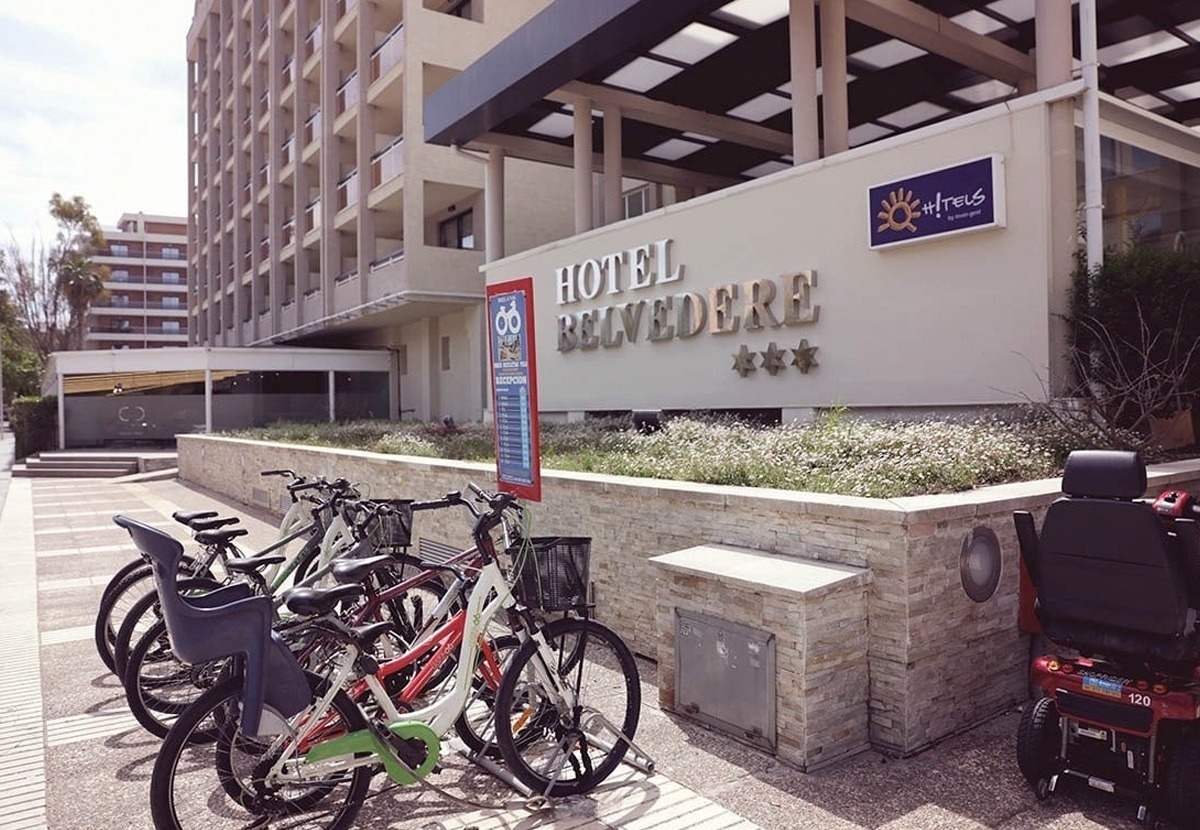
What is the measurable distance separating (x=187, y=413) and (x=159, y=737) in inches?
970

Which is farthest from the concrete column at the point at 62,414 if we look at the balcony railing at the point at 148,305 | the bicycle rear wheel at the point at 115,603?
the balcony railing at the point at 148,305

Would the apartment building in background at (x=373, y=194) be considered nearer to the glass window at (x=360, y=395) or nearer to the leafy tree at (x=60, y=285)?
the glass window at (x=360, y=395)

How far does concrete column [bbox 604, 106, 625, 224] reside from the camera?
49.5ft

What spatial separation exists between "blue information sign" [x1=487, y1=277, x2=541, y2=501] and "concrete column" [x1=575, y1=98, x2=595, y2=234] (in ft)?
31.5

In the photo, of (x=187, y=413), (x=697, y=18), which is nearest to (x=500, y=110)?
(x=697, y=18)

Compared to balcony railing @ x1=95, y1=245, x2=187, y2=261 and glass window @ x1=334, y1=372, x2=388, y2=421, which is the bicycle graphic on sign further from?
balcony railing @ x1=95, y1=245, x2=187, y2=261

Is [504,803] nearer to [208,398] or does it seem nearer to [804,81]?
[804,81]

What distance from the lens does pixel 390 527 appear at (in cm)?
525

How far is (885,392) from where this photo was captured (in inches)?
371

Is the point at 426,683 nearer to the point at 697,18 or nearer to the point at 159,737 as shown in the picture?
the point at 159,737

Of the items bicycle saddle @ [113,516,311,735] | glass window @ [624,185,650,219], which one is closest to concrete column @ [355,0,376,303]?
glass window @ [624,185,650,219]

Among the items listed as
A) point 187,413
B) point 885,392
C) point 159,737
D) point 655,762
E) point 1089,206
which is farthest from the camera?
point 187,413

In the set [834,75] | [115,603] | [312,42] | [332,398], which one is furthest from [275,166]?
[115,603]

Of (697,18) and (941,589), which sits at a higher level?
(697,18)
